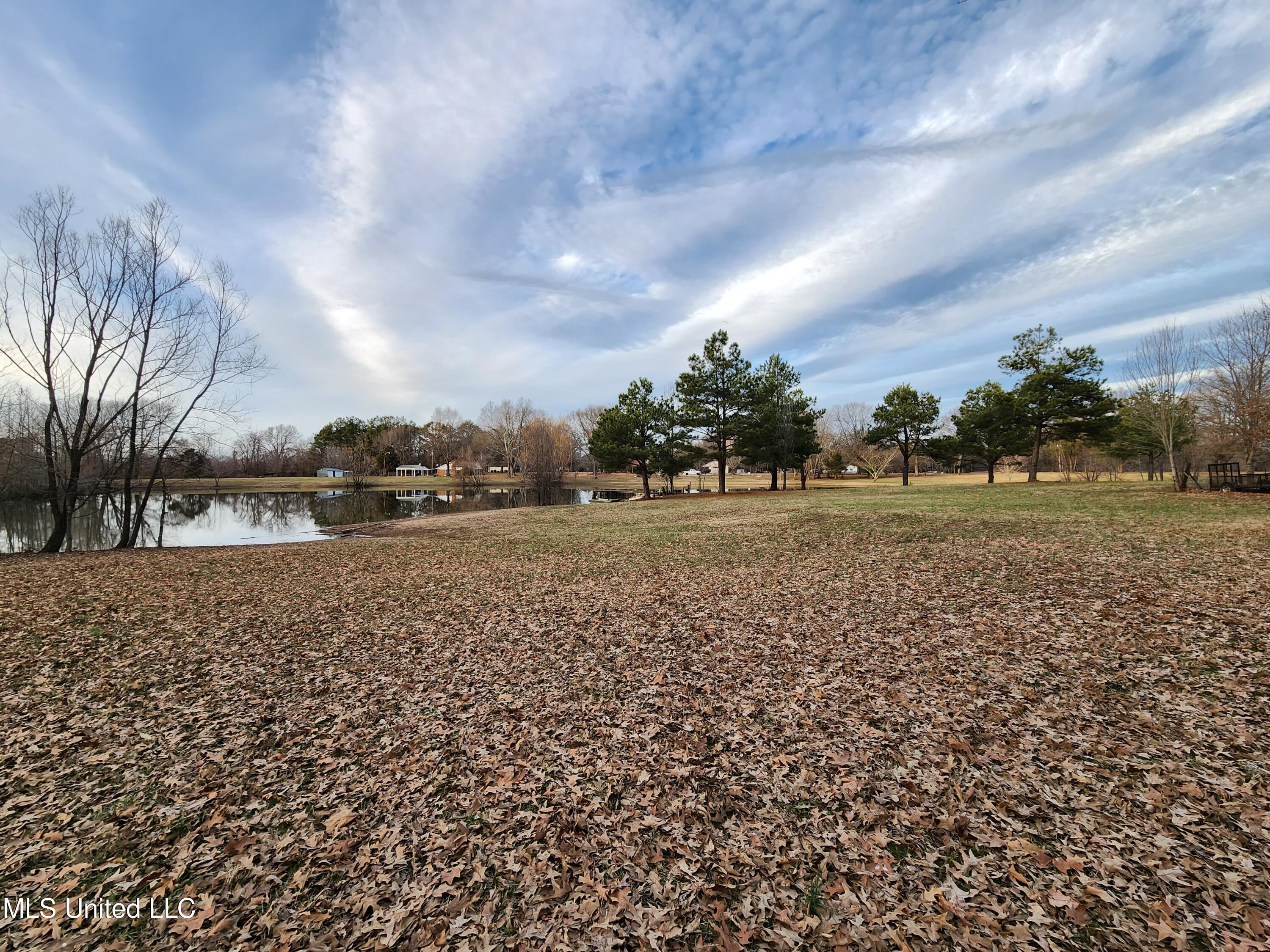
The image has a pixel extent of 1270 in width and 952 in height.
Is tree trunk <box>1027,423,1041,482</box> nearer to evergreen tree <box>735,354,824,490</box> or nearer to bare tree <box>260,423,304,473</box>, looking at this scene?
evergreen tree <box>735,354,824,490</box>

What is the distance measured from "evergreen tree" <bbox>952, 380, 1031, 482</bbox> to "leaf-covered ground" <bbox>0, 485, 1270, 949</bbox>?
1182 inches

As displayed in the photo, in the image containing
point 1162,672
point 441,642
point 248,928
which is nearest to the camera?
point 248,928

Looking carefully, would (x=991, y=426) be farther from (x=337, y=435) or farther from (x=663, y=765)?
(x=337, y=435)

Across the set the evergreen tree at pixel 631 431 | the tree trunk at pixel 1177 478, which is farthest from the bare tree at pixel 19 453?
the tree trunk at pixel 1177 478

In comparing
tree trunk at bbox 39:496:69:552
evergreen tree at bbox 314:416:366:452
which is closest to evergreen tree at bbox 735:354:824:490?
tree trunk at bbox 39:496:69:552

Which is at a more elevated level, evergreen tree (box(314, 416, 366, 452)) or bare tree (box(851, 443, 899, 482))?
evergreen tree (box(314, 416, 366, 452))

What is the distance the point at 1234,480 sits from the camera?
18.6 meters

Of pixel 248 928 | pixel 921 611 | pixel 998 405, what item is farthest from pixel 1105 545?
pixel 998 405

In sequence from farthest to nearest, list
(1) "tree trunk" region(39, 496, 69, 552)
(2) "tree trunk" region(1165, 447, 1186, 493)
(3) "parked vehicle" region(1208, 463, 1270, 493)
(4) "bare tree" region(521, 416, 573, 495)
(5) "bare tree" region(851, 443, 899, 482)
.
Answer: (5) "bare tree" region(851, 443, 899, 482)
(4) "bare tree" region(521, 416, 573, 495)
(2) "tree trunk" region(1165, 447, 1186, 493)
(3) "parked vehicle" region(1208, 463, 1270, 493)
(1) "tree trunk" region(39, 496, 69, 552)

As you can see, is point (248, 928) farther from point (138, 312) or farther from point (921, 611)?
point (138, 312)

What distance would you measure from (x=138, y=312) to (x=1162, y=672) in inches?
968

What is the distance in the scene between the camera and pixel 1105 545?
9.97 meters

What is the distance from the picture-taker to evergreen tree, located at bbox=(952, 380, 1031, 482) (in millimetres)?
33875

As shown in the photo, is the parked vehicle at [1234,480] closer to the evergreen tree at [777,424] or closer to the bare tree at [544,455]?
the evergreen tree at [777,424]
